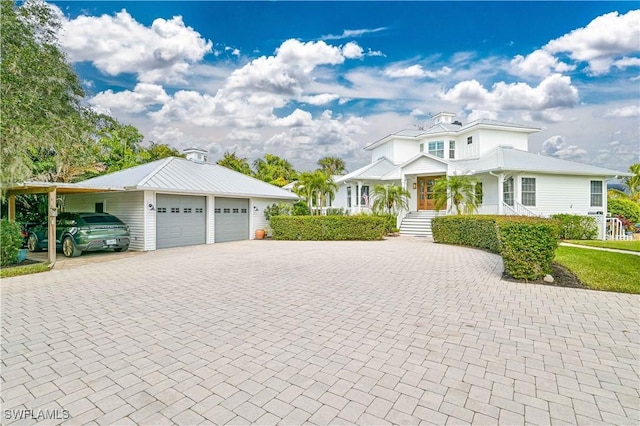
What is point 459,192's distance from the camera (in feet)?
53.2

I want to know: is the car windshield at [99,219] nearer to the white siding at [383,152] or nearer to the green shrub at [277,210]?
the green shrub at [277,210]

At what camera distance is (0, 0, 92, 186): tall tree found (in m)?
9.13

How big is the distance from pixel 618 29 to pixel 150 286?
1835 cm

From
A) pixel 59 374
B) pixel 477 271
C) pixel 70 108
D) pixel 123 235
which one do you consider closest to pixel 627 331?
pixel 477 271

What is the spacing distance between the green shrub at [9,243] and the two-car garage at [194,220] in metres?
4.70

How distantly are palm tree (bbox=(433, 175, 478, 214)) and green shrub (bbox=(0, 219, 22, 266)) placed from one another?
17324 mm

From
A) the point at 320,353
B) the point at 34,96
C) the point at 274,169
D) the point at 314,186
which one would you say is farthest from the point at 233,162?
the point at 320,353

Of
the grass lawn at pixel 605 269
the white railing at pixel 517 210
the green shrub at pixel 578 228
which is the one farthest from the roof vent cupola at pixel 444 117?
the grass lawn at pixel 605 269

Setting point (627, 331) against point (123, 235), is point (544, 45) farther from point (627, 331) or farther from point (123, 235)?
point (123, 235)

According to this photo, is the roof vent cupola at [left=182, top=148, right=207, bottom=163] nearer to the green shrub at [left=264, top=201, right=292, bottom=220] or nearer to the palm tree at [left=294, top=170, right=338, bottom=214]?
the green shrub at [left=264, top=201, right=292, bottom=220]

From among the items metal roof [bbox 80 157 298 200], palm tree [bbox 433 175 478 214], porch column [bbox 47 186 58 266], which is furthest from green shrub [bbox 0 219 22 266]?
palm tree [bbox 433 175 478 214]

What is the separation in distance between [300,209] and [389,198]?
551cm

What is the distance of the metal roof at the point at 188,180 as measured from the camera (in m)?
13.9

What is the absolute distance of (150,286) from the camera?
7.05 m
